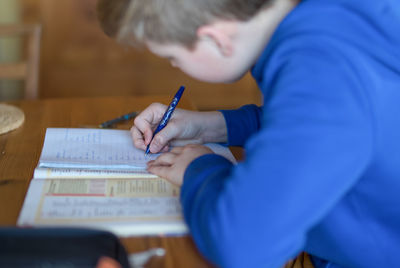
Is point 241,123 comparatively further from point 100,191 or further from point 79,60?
point 79,60

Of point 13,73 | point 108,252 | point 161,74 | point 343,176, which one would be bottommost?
point 161,74

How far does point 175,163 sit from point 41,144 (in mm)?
357

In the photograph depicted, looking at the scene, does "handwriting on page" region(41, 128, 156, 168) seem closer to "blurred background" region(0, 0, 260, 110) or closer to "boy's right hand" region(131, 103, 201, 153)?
"boy's right hand" region(131, 103, 201, 153)

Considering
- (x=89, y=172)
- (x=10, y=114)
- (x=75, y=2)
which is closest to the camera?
(x=89, y=172)

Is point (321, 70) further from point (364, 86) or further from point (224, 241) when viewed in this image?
point (224, 241)

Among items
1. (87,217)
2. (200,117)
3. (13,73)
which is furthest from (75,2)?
(87,217)

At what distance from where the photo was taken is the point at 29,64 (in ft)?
5.01

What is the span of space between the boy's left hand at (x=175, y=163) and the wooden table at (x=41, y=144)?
0.15m

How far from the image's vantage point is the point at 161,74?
2752 millimetres

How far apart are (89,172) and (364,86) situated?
19.1 inches

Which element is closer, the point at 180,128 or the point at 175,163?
the point at 175,163

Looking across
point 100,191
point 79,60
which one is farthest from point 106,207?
point 79,60

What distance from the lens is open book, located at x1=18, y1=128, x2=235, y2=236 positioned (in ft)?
2.25

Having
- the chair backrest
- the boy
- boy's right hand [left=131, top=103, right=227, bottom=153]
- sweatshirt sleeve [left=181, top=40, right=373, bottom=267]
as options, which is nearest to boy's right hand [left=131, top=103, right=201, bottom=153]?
boy's right hand [left=131, top=103, right=227, bottom=153]
